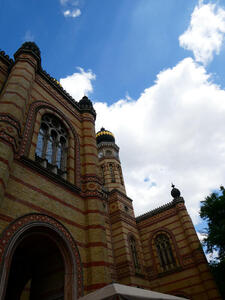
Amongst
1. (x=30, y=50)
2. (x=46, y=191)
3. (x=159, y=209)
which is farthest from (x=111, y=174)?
(x=46, y=191)

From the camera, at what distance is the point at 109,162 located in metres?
27.2

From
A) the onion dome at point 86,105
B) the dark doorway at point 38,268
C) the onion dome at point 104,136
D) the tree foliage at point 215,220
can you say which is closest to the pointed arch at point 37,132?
the onion dome at point 86,105

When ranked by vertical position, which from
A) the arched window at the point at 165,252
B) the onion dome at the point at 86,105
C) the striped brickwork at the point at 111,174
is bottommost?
the arched window at the point at 165,252

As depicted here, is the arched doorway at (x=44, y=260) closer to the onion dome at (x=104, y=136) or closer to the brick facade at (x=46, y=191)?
the brick facade at (x=46, y=191)

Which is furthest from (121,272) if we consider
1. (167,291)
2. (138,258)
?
(167,291)

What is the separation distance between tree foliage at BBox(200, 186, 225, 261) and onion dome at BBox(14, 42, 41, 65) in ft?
46.1

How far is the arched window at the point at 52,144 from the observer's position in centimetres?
926

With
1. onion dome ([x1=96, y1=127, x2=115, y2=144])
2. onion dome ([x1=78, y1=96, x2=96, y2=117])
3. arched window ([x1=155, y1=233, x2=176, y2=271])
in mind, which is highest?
onion dome ([x1=96, y1=127, x2=115, y2=144])

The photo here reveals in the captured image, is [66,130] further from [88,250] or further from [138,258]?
[138,258]

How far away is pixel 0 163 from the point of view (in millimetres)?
6113

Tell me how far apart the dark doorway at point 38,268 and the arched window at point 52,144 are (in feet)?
9.04

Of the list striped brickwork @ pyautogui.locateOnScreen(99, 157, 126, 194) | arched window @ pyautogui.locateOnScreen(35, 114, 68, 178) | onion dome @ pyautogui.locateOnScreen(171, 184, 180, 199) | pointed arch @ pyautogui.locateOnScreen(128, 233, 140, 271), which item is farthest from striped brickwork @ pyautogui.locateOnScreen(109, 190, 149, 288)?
arched window @ pyautogui.locateOnScreen(35, 114, 68, 178)

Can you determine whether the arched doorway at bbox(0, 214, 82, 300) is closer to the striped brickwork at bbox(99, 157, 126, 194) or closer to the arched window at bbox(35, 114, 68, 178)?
the arched window at bbox(35, 114, 68, 178)

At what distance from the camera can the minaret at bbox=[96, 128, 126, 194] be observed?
25.0 meters
